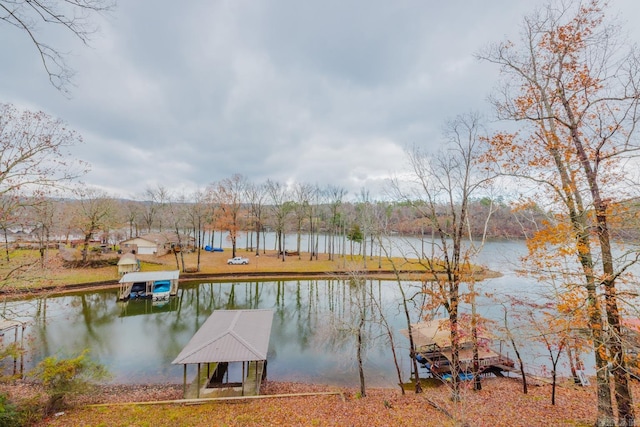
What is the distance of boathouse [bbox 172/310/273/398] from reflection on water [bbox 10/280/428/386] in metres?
1.53

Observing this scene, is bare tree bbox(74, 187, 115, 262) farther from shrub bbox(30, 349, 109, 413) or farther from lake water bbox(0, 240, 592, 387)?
shrub bbox(30, 349, 109, 413)

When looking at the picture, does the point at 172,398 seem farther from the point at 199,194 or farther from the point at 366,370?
the point at 199,194

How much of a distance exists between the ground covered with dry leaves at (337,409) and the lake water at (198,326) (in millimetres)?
1560

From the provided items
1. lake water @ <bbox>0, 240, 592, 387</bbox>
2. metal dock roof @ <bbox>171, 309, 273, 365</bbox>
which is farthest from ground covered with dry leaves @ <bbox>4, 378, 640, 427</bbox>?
lake water @ <bbox>0, 240, 592, 387</bbox>

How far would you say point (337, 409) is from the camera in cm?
932

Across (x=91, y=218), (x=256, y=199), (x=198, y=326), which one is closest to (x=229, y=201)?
(x=256, y=199)

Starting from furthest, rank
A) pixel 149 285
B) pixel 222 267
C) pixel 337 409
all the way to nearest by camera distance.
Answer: pixel 222 267 → pixel 149 285 → pixel 337 409

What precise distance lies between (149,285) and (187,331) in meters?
9.79

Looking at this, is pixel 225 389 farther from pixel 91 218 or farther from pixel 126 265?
pixel 91 218

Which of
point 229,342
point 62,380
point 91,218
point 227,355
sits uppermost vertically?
point 91,218

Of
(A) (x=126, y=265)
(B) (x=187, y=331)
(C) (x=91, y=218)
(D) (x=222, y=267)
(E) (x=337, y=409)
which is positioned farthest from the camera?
(D) (x=222, y=267)

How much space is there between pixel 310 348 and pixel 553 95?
14088 millimetres

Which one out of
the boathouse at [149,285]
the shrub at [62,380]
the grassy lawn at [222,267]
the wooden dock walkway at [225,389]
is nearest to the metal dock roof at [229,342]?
the wooden dock walkway at [225,389]

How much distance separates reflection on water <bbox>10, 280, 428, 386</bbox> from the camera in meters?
12.7
